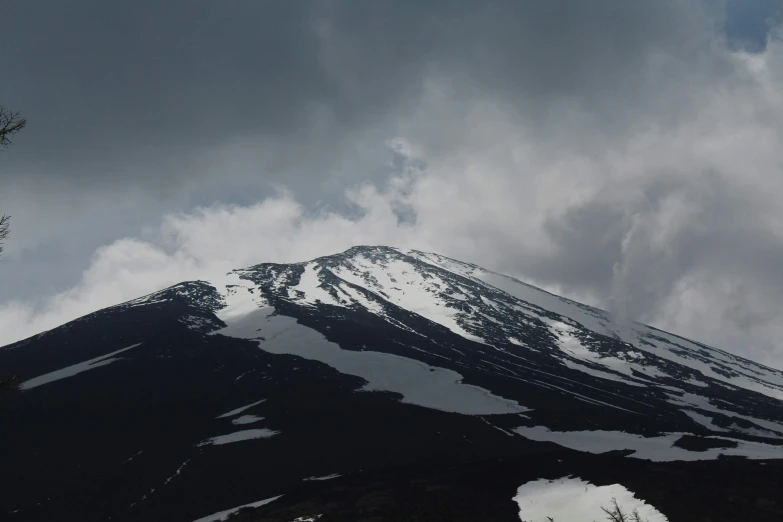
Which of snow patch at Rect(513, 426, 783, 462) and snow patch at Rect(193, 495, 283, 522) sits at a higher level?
snow patch at Rect(513, 426, 783, 462)

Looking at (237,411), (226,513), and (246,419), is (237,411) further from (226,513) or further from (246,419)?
(226,513)

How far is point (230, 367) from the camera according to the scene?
590ft

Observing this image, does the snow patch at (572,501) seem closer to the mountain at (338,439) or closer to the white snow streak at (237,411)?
the mountain at (338,439)

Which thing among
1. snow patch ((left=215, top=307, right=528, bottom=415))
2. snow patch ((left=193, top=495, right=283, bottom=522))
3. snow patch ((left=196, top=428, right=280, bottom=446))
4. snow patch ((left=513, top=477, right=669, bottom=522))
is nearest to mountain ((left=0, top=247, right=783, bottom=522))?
snow patch ((left=196, top=428, right=280, bottom=446))

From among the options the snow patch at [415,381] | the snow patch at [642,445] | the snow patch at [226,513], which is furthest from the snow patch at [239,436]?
the snow patch at [642,445]

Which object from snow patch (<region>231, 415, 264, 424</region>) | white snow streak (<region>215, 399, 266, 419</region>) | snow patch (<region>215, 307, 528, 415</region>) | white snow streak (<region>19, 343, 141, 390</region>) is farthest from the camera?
white snow streak (<region>19, 343, 141, 390</region>)

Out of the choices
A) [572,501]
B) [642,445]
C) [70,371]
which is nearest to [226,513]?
[572,501]

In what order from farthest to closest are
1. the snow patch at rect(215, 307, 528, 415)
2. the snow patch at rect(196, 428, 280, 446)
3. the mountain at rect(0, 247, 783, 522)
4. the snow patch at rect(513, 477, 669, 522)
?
the snow patch at rect(215, 307, 528, 415) → the snow patch at rect(196, 428, 280, 446) → the mountain at rect(0, 247, 783, 522) → the snow patch at rect(513, 477, 669, 522)

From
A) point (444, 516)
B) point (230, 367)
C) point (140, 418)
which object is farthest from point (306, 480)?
point (230, 367)

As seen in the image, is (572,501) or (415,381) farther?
(415,381)

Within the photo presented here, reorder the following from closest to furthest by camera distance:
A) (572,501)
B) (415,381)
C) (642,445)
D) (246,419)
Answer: (572,501) → (642,445) → (246,419) → (415,381)

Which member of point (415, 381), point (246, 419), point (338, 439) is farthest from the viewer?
point (415, 381)

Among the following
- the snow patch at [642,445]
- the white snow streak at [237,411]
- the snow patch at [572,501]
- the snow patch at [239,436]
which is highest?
the white snow streak at [237,411]

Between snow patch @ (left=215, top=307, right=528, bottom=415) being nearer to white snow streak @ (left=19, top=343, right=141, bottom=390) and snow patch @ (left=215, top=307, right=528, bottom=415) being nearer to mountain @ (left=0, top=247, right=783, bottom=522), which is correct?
mountain @ (left=0, top=247, right=783, bottom=522)
